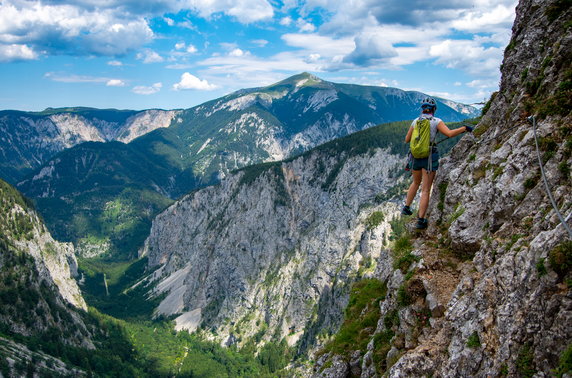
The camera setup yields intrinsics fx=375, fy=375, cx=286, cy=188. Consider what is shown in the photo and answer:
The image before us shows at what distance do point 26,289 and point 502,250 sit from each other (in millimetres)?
189118

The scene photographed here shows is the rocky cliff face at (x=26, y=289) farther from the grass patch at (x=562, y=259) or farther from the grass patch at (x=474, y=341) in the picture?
the grass patch at (x=562, y=259)

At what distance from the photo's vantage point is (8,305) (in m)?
149

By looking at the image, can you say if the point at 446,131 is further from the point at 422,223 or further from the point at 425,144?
the point at 422,223

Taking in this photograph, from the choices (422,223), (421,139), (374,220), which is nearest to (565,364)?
(421,139)

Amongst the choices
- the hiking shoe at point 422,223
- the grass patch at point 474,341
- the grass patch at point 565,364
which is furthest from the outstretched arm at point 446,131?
the grass patch at point 565,364

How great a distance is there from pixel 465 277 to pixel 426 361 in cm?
342

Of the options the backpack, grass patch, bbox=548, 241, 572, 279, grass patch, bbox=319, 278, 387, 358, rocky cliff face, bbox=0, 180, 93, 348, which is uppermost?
the backpack

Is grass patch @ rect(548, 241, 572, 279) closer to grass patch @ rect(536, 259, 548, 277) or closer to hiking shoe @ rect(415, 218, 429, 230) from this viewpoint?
grass patch @ rect(536, 259, 548, 277)

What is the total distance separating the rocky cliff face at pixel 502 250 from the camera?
32.8 ft

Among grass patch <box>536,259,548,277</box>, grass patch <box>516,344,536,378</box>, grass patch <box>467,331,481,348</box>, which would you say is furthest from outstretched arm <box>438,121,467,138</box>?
grass patch <box>516,344,536,378</box>

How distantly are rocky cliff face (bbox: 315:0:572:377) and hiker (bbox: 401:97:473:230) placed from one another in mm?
1852

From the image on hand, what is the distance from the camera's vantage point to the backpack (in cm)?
1847

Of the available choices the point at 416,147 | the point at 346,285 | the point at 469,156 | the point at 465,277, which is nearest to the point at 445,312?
the point at 465,277

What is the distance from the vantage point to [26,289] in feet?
515
